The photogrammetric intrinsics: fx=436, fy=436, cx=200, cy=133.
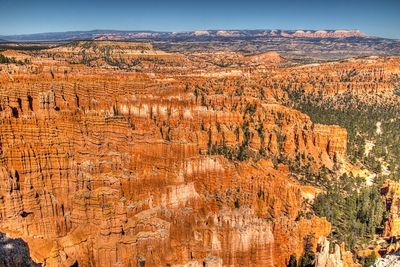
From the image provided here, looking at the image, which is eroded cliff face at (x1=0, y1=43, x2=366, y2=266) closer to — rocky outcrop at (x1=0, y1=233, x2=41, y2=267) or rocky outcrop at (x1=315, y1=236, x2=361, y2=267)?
rocky outcrop at (x1=315, y1=236, x2=361, y2=267)

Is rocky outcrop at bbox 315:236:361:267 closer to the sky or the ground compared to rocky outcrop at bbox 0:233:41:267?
closer to the ground

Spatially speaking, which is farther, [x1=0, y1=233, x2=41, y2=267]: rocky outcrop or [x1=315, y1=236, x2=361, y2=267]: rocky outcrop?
[x1=315, y1=236, x2=361, y2=267]: rocky outcrop

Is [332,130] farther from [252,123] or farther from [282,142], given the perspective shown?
[252,123]

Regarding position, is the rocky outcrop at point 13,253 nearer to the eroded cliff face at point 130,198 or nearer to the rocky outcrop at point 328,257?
the eroded cliff face at point 130,198

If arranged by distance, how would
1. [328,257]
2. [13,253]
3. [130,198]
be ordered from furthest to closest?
[130,198]
[328,257]
[13,253]

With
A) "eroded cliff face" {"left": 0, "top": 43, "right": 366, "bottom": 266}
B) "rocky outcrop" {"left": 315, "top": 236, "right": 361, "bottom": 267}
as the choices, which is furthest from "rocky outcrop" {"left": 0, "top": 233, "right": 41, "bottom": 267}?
"rocky outcrop" {"left": 315, "top": 236, "right": 361, "bottom": 267}

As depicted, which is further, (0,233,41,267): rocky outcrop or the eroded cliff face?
the eroded cliff face

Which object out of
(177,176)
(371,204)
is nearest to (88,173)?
(177,176)

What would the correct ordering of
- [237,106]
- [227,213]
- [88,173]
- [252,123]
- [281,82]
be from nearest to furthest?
[227,213], [88,173], [252,123], [237,106], [281,82]

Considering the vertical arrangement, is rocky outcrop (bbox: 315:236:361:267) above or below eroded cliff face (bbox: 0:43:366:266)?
below

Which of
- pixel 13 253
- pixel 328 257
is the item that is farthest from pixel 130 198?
pixel 328 257

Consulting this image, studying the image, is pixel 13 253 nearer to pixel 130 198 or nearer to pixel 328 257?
pixel 130 198
